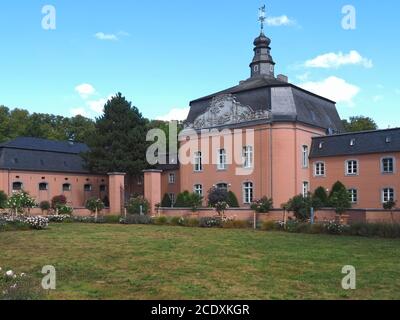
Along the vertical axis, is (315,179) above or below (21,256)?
above

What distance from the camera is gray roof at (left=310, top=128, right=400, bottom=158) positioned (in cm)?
3044

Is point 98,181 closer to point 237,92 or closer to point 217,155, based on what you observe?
point 217,155

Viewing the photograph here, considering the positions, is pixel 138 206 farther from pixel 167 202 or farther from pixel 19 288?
pixel 19 288

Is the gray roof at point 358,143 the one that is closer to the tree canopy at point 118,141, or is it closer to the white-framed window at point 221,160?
the white-framed window at point 221,160

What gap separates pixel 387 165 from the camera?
30.5 m

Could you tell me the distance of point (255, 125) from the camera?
3306 centimetres

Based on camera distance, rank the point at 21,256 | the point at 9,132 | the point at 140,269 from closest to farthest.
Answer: the point at 140,269
the point at 21,256
the point at 9,132

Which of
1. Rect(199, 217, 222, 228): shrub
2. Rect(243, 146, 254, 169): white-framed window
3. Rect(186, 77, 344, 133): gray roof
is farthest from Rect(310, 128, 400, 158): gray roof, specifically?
Rect(199, 217, 222, 228): shrub

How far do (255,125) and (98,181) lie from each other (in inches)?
860

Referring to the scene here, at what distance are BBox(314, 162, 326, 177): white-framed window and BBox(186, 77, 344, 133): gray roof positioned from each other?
301cm

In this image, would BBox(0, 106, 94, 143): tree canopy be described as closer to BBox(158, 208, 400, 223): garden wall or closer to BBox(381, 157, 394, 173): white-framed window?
BBox(158, 208, 400, 223): garden wall

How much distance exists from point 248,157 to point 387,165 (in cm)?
965
